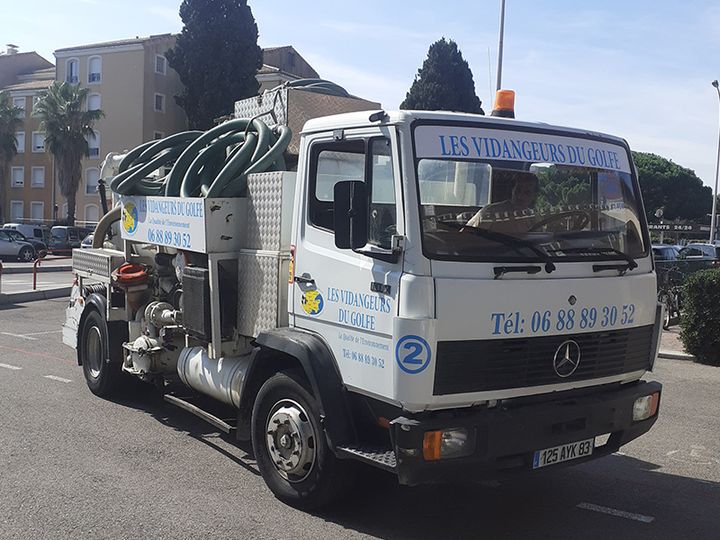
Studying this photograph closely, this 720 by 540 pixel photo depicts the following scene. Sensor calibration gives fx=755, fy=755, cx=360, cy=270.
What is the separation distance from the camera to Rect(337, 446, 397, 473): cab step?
418cm

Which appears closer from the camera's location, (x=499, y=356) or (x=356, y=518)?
(x=499, y=356)

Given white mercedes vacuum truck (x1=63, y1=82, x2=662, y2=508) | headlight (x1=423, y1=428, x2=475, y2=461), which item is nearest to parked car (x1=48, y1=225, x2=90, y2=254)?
white mercedes vacuum truck (x1=63, y1=82, x2=662, y2=508)

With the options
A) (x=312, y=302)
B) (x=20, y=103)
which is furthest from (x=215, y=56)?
(x=312, y=302)

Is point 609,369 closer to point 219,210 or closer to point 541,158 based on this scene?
point 541,158

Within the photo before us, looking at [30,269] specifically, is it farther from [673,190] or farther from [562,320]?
[673,190]

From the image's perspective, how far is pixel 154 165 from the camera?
23.3 ft

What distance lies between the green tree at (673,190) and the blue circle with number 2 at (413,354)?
244 ft

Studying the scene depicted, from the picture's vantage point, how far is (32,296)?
17.2 metres

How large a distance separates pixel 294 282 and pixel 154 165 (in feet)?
8.93

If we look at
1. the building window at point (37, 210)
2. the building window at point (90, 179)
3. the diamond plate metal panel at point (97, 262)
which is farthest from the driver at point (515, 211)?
the building window at point (37, 210)

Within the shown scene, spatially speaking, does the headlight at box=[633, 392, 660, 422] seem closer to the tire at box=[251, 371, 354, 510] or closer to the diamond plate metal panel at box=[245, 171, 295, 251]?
the tire at box=[251, 371, 354, 510]

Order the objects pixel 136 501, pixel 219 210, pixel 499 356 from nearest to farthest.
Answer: pixel 499 356
pixel 136 501
pixel 219 210

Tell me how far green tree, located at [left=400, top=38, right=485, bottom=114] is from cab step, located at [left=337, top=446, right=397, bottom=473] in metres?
40.3

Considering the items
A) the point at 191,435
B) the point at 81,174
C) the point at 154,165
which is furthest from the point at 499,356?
the point at 81,174
